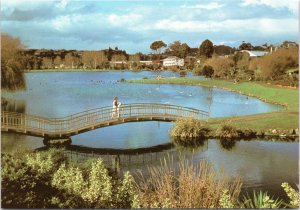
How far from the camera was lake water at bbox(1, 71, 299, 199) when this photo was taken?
14914 millimetres

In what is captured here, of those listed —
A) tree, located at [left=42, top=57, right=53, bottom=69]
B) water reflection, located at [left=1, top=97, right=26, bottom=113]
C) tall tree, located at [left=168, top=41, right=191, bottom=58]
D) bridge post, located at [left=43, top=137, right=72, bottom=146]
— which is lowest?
bridge post, located at [left=43, top=137, right=72, bottom=146]

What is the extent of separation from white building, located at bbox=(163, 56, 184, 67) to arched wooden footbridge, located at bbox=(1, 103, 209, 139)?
1.53 metres

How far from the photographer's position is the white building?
16.0m

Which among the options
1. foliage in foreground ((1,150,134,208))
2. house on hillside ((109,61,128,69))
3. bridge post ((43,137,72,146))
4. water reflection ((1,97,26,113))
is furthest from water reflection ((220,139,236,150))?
foliage in foreground ((1,150,134,208))

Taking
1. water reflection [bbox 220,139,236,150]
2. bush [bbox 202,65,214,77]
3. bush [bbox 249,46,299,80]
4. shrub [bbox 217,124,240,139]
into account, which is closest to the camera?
bush [bbox 249,46,299,80]

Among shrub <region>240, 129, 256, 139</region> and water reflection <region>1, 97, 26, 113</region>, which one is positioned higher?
water reflection <region>1, 97, 26, 113</region>

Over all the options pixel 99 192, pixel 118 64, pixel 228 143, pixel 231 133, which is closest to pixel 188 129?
pixel 228 143

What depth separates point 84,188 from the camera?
9070 millimetres

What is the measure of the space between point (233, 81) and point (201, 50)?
11.3 meters

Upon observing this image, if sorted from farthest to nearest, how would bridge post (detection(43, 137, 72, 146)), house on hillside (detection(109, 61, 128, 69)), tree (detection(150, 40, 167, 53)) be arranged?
bridge post (detection(43, 137, 72, 146)) → house on hillside (detection(109, 61, 128, 69)) → tree (detection(150, 40, 167, 53))

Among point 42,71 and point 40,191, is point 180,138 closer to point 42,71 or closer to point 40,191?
point 42,71

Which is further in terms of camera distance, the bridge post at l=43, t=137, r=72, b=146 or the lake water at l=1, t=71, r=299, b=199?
the bridge post at l=43, t=137, r=72, b=146

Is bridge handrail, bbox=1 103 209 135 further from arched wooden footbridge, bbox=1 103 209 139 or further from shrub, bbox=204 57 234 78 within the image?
shrub, bbox=204 57 234 78

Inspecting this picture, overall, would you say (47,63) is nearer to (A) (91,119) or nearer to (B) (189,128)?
(A) (91,119)
